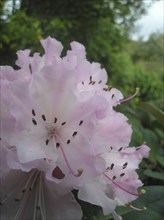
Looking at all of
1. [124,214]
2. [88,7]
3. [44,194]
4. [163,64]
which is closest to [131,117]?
[124,214]

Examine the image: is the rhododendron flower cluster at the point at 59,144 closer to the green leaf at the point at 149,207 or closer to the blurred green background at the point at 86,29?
the green leaf at the point at 149,207

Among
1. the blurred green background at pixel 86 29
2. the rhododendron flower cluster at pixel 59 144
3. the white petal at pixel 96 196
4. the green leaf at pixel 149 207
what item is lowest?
the green leaf at pixel 149 207

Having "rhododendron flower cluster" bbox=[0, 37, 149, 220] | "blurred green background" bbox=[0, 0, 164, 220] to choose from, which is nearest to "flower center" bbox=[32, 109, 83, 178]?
"rhododendron flower cluster" bbox=[0, 37, 149, 220]

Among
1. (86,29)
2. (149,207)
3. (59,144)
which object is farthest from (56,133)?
(86,29)

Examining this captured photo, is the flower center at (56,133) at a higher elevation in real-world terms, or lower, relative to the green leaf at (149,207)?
higher

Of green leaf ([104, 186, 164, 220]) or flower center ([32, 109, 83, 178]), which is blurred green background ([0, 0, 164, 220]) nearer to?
green leaf ([104, 186, 164, 220])

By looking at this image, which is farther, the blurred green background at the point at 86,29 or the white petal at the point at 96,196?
the blurred green background at the point at 86,29

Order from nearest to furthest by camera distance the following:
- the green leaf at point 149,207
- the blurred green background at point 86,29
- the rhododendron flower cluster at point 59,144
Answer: the rhododendron flower cluster at point 59,144
the green leaf at point 149,207
the blurred green background at point 86,29

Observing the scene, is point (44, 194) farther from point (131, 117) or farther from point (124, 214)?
point (131, 117)

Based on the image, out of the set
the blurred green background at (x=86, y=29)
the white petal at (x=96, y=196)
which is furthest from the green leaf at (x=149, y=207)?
the blurred green background at (x=86, y=29)
